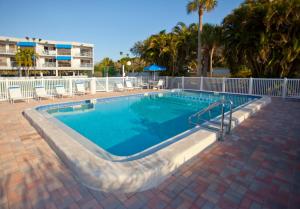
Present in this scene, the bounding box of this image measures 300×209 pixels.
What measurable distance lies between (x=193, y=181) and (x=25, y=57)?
4080 centimetres

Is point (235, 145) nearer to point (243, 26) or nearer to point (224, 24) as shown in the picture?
point (243, 26)

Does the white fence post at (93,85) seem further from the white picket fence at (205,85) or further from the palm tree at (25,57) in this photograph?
the palm tree at (25,57)

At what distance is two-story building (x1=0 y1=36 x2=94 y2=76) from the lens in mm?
35963

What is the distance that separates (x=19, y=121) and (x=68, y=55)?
4089 cm

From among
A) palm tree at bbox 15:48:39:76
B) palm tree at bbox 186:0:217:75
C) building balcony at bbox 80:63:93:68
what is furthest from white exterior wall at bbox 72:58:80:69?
palm tree at bbox 186:0:217:75

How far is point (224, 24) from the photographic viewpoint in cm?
1409

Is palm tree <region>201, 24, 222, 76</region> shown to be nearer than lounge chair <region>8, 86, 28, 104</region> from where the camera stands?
No

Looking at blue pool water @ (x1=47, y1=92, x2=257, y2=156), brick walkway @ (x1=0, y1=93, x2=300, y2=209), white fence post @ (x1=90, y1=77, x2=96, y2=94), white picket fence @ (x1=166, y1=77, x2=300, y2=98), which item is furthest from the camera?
white fence post @ (x1=90, y1=77, x2=96, y2=94)

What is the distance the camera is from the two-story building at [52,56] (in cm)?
3596

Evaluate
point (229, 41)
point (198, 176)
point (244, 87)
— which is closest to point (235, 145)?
point (198, 176)

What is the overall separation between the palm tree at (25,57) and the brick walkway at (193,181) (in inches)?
1456

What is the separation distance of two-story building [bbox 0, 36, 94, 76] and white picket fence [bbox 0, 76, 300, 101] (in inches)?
1198

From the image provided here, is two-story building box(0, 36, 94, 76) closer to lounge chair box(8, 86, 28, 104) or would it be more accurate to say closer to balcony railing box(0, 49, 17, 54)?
balcony railing box(0, 49, 17, 54)

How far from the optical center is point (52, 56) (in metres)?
40.3
